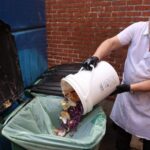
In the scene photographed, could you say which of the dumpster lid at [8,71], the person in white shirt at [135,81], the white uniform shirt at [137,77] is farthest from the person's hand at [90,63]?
the dumpster lid at [8,71]

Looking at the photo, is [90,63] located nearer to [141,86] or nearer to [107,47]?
[107,47]

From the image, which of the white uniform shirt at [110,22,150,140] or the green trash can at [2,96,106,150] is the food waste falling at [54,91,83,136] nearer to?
the green trash can at [2,96,106,150]

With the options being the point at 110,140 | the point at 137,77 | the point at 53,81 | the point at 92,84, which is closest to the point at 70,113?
the point at 92,84

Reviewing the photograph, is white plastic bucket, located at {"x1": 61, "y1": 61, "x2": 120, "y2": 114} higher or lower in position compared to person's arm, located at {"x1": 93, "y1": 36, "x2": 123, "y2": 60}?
lower

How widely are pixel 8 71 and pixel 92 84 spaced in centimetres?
77

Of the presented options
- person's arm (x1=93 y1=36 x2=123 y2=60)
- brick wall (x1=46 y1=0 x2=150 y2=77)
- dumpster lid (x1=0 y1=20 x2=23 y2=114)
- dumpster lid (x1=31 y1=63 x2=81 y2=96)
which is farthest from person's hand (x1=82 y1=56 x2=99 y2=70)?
brick wall (x1=46 y1=0 x2=150 y2=77)

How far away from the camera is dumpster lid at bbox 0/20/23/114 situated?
2027 mm

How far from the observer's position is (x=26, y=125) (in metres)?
1.91

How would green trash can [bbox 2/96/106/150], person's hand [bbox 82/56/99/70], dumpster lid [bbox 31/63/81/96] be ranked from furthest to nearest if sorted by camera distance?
dumpster lid [bbox 31/63/81/96] < person's hand [bbox 82/56/99/70] < green trash can [bbox 2/96/106/150]

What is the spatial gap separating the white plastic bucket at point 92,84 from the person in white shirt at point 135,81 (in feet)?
0.25

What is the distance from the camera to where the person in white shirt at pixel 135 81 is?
196 centimetres

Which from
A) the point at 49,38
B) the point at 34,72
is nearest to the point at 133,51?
the point at 34,72

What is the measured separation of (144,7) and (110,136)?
1649 mm

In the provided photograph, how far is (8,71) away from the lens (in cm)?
212
